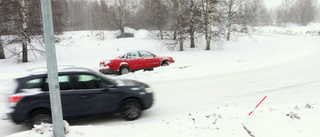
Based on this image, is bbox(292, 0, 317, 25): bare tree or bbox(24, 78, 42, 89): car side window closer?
bbox(24, 78, 42, 89): car side window

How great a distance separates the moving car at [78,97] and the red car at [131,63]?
678 centimetres

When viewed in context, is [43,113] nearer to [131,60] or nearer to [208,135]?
[208,135]

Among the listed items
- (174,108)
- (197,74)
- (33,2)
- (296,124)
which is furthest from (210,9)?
(296,124)

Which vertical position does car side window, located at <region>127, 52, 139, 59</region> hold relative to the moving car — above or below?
above

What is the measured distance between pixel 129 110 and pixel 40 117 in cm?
223

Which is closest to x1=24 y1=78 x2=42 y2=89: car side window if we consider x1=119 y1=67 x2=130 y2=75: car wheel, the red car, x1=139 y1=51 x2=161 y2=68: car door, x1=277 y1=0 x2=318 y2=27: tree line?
the red car

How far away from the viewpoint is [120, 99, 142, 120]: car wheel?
249 inches

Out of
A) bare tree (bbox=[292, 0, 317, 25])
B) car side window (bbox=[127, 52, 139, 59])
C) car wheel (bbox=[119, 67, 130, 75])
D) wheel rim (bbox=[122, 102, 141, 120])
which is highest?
bare tree (bbox=[292, 0, 317, 25])

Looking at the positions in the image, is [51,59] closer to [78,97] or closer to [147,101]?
[78,97]

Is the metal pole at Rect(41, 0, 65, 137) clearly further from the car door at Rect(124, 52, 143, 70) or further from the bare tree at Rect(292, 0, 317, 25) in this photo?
the bare tree at Rect(292, 0, 317, 25)

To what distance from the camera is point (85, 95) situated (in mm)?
5887

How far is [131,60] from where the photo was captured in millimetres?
13969

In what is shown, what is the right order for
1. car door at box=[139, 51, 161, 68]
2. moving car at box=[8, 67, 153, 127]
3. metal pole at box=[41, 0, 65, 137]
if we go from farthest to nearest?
car door at box=[139, 51, 161, 68] → moving car at box=[8, 67, 153, 127] → metal pole at box=[41, 0, 65, 137]

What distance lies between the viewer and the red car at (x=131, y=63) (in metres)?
13.4
